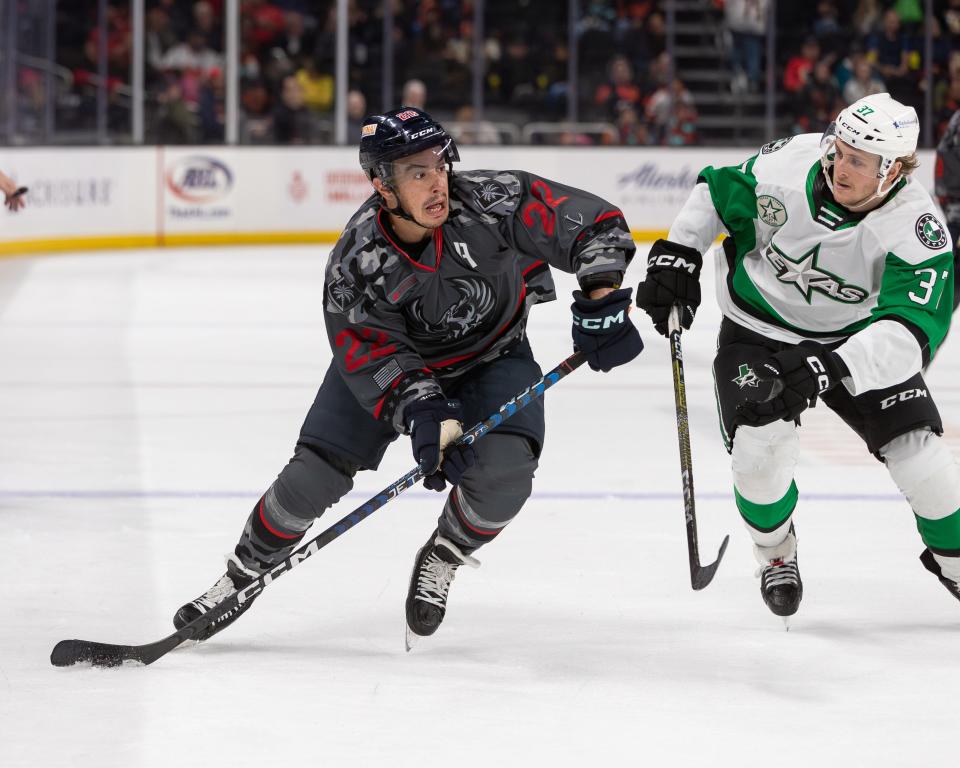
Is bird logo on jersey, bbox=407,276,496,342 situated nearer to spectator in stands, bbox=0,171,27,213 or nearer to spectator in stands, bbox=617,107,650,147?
spectator in stands, bbox=0,171,27,213

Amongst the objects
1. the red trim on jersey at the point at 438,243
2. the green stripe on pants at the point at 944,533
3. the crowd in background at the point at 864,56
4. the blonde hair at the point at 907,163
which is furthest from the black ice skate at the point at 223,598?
the crowd in background at the point at 864,56

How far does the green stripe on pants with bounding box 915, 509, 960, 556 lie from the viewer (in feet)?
9.87

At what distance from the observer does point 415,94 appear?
12.3 meters

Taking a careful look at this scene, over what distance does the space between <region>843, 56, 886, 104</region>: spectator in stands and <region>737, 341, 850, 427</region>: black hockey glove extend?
10107mm

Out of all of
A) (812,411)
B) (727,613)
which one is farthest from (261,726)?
(812,411)

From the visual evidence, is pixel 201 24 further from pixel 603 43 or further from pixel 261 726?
pixel 261 726

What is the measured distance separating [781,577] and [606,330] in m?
0.68


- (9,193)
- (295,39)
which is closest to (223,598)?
(9,193)

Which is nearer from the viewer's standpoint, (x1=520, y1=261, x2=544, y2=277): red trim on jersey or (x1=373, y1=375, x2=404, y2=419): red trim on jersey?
(x1=373, y1=375, x2=404, y2=419): red trim on jersey

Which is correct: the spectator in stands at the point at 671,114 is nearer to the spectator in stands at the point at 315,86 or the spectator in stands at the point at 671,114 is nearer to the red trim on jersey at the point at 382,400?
the spectator in stands at the point at 315,86

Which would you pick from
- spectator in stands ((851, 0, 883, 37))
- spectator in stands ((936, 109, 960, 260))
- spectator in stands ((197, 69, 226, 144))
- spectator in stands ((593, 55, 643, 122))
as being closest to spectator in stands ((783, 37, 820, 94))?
spectator in stands ((851, 0, 883, 37))

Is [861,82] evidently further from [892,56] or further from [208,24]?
[208,24]

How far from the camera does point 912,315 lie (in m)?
2.78

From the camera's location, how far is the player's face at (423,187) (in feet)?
8.99
